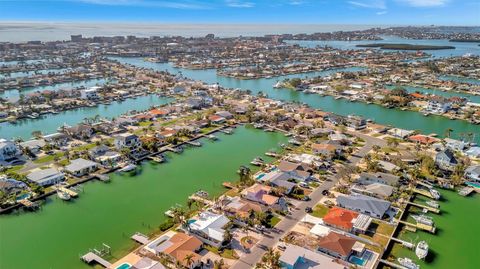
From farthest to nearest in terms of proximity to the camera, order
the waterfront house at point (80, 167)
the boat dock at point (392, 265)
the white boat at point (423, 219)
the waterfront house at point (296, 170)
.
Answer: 1. the waterfront house at point (80, 167)
2. the waterfront house at point (296, 170)
3. the white boat at point (423, 219)
4. the boat dock at point (392, 265)

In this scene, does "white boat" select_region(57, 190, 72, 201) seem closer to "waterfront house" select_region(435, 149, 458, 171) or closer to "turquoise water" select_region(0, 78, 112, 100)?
"waterfront house" select_region(435, 149, 458, 171)

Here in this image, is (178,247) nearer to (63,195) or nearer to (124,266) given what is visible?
(124,266)

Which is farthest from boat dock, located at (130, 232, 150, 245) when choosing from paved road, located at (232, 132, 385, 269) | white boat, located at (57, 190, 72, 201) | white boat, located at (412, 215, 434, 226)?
white boat, located at (412, 215, 434, 226)

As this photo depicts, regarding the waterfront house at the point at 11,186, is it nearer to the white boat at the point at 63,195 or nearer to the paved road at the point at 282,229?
the white boat at the point at 63,195

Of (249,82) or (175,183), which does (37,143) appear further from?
(249,82)

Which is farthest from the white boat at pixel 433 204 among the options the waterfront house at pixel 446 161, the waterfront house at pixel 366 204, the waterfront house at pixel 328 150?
the waterfront house at pixel 328 150
